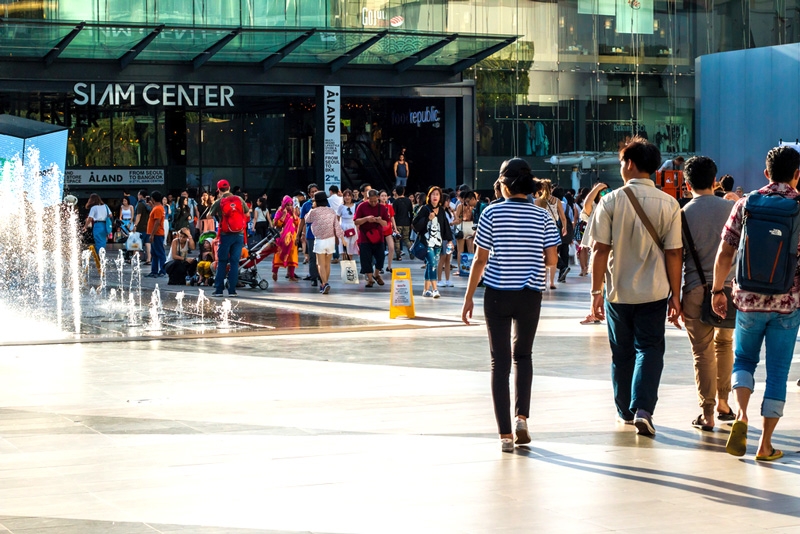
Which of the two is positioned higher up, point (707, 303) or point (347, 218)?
point (347, 218)

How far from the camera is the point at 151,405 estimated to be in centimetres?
896

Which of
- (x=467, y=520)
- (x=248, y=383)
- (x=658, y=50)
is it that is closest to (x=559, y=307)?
(x=248, y=383)

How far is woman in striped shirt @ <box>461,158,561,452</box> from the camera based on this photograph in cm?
735

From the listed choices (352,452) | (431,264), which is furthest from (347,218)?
(352,452)

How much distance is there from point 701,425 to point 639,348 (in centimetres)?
69

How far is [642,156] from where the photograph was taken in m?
7.81

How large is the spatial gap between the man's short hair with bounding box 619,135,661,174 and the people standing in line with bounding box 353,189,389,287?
12531 millimetres

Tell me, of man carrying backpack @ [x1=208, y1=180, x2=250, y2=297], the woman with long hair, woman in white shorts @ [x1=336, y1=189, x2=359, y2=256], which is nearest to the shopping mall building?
woman in white shorts @ [x1=336, y1=189, x2=359, y2=256]

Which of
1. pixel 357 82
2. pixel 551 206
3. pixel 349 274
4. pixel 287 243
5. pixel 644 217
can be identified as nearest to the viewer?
pixel 644 217

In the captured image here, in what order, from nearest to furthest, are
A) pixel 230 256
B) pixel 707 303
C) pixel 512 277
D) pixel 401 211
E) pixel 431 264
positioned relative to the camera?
pixel 512 277
pixel 707 303
pixel 431 264
pixel 230 256
pixel 401 211

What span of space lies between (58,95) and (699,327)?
111 ft

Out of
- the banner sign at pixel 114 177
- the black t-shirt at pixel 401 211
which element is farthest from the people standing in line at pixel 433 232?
the banner sign at pixel 114 177

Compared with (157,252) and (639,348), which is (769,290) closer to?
(639,348)

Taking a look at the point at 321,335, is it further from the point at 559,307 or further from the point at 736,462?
the point at 736,462
